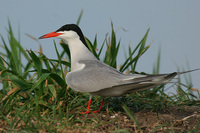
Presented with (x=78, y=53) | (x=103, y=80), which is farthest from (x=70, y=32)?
(x=103, y=80)

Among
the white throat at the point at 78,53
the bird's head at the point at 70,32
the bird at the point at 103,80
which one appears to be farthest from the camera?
the bird's head at the point at 70,32

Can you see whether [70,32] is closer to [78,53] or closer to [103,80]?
[78,53]

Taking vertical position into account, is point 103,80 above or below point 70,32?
below

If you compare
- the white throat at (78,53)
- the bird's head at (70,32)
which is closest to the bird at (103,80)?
the white throat at (78,53)

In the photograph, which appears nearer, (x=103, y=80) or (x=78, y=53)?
(x=103, y=80)

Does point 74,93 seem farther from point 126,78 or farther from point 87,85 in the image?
point 126,78

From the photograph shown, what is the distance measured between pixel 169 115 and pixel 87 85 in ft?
4.16

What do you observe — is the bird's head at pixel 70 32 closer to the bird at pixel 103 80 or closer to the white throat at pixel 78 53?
the white throat at pixel 78 53

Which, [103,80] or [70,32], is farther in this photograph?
[70,32]

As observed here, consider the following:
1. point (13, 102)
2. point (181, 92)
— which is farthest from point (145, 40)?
point (13, 102)

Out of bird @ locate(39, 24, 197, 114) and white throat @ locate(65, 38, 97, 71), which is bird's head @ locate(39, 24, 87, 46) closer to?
white throat @ locate(65, 38, 97, 71)

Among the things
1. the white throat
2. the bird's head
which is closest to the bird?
the white throat

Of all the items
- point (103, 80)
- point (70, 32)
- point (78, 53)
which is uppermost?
point (70, 32)

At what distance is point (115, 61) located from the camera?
470 cm
